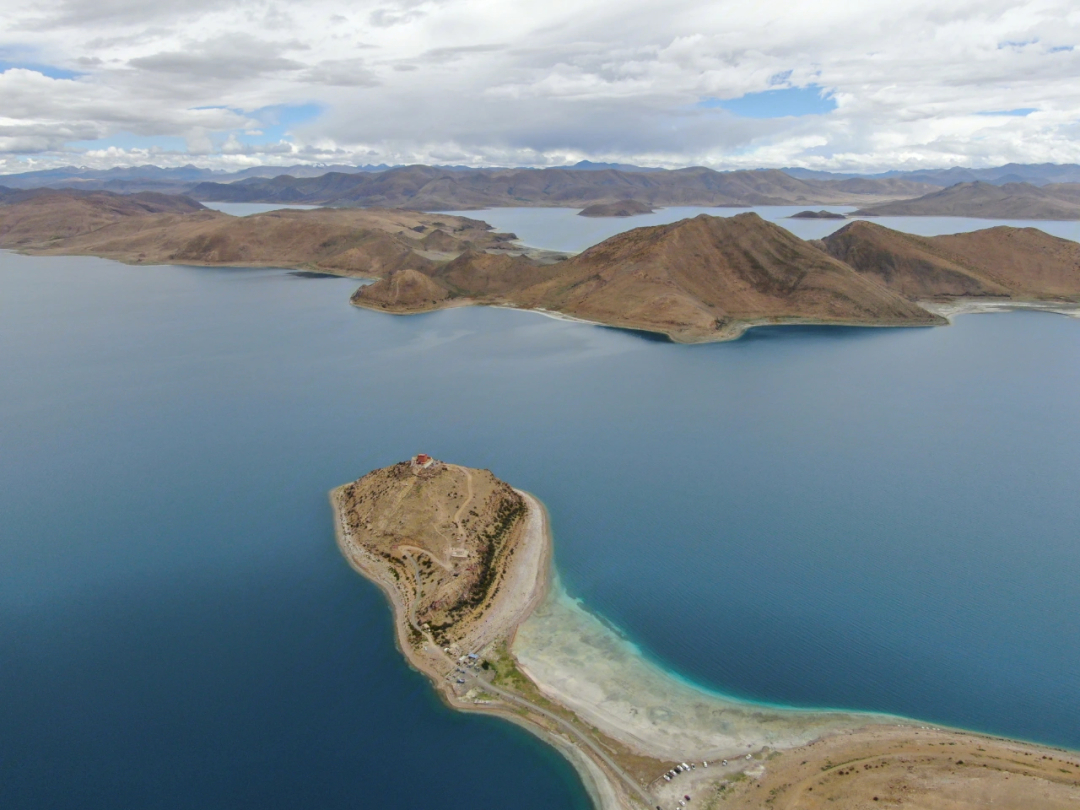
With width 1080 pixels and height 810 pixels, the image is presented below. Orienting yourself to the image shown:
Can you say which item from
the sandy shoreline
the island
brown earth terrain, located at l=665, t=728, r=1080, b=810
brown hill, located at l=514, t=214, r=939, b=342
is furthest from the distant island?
brown earth terrain, located at l=665, t=728, r=1080, b=810

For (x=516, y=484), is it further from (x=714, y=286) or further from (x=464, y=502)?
(x=714, y=286)

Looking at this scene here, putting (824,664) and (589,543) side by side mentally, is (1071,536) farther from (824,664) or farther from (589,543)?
(589,543)

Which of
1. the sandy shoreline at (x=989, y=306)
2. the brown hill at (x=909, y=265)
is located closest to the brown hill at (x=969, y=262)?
the brown hill at (x=909, y=265)

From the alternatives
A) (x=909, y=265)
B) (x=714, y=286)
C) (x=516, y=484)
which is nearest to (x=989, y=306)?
(x=909, y=265)

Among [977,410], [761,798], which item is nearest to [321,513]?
[761,798]

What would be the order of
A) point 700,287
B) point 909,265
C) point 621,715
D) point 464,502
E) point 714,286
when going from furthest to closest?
point 909,265 < point 714,286 < point 700,287 < point 464,502 < point 621,715

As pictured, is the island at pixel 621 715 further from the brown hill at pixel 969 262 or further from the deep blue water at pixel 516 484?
the brown hill at pixel 969 262

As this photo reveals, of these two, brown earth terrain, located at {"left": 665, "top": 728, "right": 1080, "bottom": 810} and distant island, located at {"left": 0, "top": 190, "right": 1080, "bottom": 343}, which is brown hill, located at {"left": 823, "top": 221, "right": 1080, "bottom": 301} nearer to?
distant island, located at {"left": 0, "top": 190, "right": 1080, "bottom": 343}
